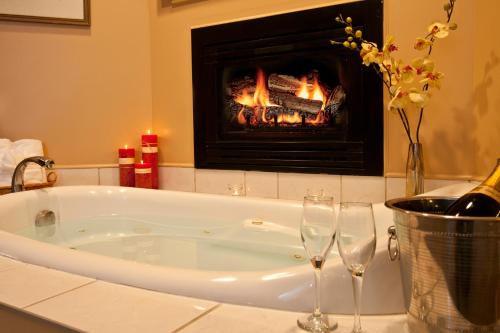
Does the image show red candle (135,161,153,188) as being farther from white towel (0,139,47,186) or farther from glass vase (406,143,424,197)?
glass vase (406,143,424,197)

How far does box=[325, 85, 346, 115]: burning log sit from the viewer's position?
2.03m

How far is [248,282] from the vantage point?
32.4 inches

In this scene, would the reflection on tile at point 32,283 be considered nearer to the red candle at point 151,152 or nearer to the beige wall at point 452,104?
the beige wall at point 452,104

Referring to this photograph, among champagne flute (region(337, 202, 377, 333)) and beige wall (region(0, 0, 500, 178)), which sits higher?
beige wall (region(0, 0, 500, 178))

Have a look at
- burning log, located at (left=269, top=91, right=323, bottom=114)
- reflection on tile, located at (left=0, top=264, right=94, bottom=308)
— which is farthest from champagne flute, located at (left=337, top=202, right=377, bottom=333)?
burning log, located at (left=269, top=91, right=323, bottom=114)

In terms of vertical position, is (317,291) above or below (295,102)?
below

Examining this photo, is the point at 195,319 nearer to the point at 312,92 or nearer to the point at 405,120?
the point at 405,120

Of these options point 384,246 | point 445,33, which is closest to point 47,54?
point 445,33

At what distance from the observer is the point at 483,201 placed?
28.9 inches

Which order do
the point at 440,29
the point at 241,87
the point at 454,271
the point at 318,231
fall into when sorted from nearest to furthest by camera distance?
the point at 454,271
the point at 318,231
the point at 440,29
the point at 241,87

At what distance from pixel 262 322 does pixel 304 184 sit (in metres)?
1.44

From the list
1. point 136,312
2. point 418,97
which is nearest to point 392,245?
point 136,312

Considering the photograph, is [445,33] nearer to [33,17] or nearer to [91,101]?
Result: [91,101]

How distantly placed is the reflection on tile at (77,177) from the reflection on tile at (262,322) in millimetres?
2102
